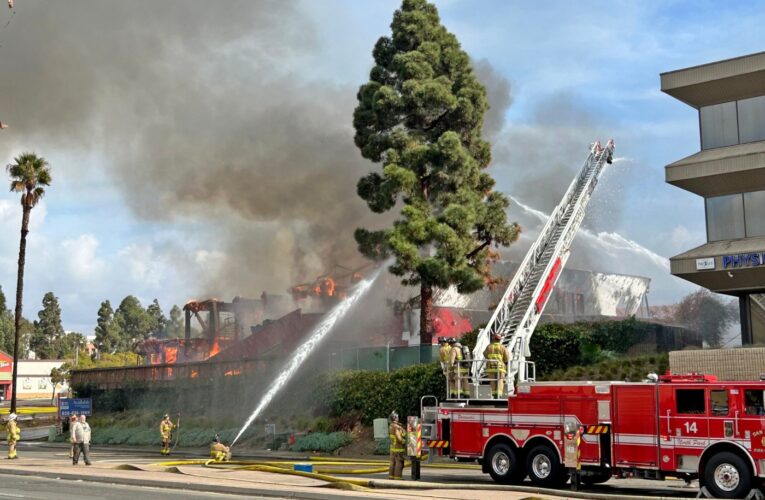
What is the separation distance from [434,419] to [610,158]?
51.0 ft

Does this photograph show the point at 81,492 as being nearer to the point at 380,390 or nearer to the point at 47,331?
the point at 380,390

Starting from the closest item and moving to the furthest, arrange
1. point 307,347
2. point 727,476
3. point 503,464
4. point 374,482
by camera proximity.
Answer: point 727,476 < point 374,482 < point 503,464 < point 307,347

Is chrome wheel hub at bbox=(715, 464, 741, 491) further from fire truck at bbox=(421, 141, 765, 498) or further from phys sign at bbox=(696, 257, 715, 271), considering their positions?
phys sign at bbox=(696, 257, 715, 271)

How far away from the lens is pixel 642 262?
57.1m

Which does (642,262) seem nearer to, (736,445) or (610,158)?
(610,158)

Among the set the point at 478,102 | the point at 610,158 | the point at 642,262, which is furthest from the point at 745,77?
the point at 642,262

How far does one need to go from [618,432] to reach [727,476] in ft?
7.60

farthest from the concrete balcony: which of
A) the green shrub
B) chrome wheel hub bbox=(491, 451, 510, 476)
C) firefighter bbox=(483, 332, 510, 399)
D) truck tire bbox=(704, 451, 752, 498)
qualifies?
truck tire bbox=(704, 451, 752, 498)

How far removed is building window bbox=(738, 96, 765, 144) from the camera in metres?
29.0

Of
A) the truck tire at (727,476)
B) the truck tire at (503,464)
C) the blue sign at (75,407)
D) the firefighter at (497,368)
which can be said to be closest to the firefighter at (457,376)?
the firefighter at (497,368)

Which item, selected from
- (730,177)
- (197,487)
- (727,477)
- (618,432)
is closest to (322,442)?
(197,487)

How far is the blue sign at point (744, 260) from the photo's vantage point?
91.3 feet

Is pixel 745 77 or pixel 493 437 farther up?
pixel 745 77

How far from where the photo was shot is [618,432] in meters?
17.6
